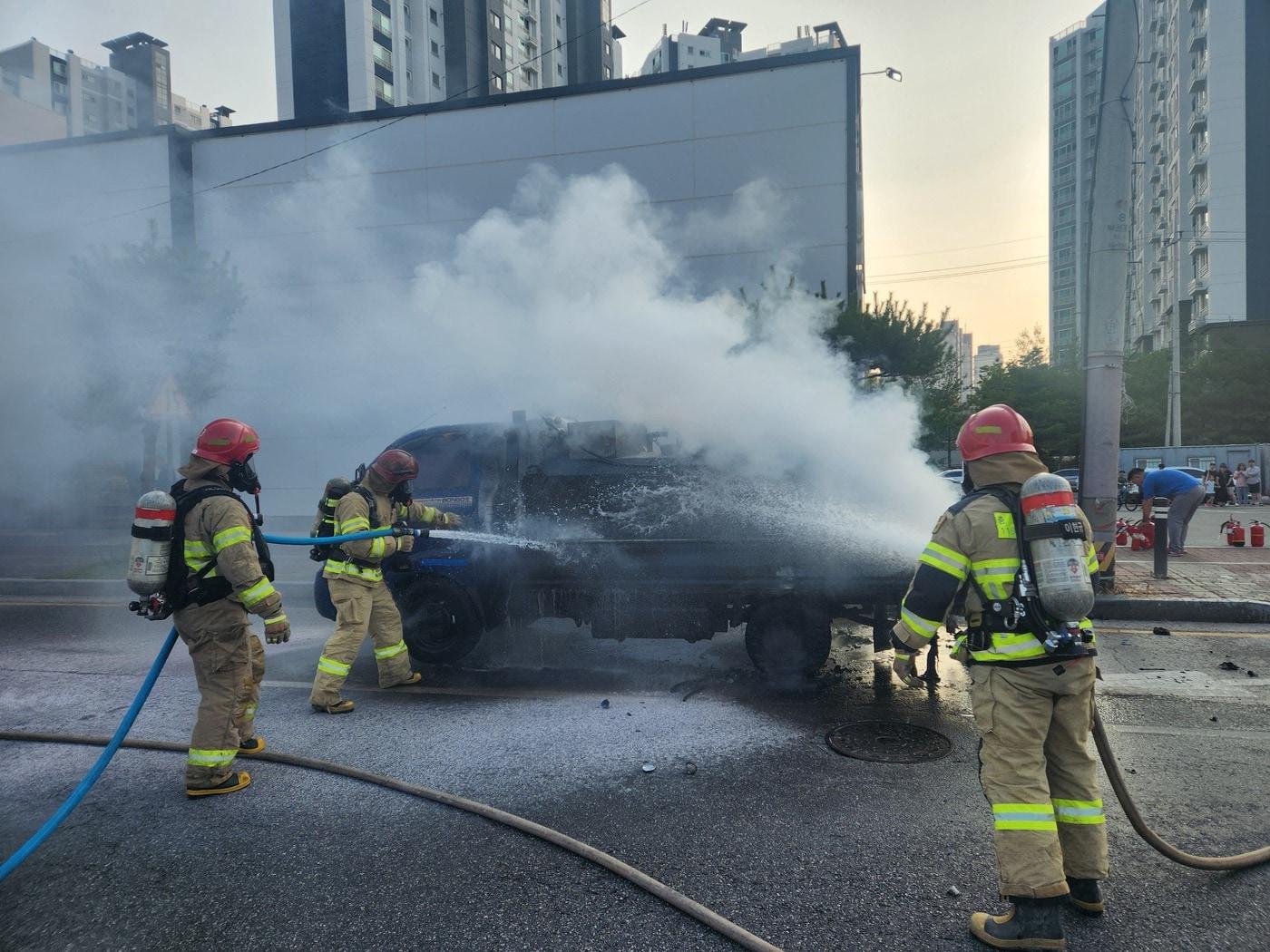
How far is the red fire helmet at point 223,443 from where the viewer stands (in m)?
4.15

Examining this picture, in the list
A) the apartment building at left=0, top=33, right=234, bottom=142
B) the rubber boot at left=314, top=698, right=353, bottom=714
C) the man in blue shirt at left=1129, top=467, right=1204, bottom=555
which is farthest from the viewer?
the apartment building at left=0, top=33, right=234, bottom=142

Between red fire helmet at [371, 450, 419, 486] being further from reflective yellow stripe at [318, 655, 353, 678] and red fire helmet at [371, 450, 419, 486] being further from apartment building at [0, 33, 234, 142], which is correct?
apartment building at [0, 33, 234, 142]

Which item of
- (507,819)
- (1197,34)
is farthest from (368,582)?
(1197,34)

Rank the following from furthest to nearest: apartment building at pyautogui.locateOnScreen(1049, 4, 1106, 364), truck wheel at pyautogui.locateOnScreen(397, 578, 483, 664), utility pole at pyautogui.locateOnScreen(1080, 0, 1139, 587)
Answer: apartment building at pyautogui.locateOnScreen(1049, 4, 1106, 364)
utility pole at pyautogui.locateOnScreen(1080, 0, 1139, 587)
truck wheel at pyautogui.locateOnScreen(397, 578, 483, 664)

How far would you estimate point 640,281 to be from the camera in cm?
935

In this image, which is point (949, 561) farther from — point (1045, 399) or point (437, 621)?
point (1045, 399)

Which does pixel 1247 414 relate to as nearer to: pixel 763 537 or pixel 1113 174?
pixel 1113 174

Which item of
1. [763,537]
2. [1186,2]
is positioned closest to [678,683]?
[763,537]

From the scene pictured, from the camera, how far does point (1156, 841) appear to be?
2.93 metres

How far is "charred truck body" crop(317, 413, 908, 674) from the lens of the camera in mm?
5277

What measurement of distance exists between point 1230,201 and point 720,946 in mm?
53220

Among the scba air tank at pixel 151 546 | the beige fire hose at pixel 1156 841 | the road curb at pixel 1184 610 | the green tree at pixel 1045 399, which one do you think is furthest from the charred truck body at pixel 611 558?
the green tree at pixel 1045 399

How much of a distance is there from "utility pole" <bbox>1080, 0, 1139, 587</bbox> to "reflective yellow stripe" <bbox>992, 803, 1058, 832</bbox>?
639cm

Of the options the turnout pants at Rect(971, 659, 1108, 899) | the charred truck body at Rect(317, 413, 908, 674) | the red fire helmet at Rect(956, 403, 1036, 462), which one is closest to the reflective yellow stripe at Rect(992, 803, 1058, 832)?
the turnout pants at Rect(971, 659, 1108, 899)
